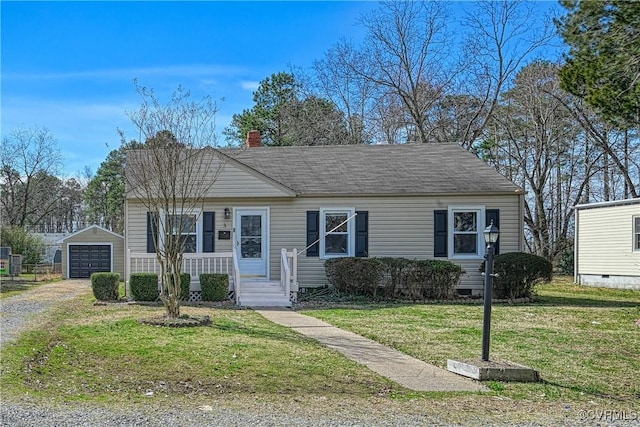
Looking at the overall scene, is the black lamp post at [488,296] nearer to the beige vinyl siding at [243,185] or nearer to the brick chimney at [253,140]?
the beige vinyl siding at [243,185]

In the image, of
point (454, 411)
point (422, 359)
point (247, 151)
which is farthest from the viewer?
point (247, 151)

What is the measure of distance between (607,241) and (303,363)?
17588mm

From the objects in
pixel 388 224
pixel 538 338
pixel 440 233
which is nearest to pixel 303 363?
pixel 538 338

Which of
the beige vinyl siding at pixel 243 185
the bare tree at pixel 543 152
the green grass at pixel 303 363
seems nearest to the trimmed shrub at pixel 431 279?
the green grass at pixel 303 363

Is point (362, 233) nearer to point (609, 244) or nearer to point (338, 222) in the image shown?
point (338, 222)

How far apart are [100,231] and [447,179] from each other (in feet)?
55.3

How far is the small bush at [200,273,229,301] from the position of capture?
46.1ft

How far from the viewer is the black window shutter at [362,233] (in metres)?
16.3

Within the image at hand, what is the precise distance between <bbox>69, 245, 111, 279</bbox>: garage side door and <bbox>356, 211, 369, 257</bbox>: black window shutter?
577 inches

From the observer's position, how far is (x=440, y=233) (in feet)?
53.4

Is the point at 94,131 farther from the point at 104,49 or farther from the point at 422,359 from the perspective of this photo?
the point at 422,359

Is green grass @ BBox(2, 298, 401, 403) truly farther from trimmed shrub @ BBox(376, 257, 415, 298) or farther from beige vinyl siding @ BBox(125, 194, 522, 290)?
beige vinyl siding @ BBox(125, 194, 522, 290)

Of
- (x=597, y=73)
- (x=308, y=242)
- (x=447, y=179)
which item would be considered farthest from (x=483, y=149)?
(x=597, y=73)

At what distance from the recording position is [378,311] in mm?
12609
